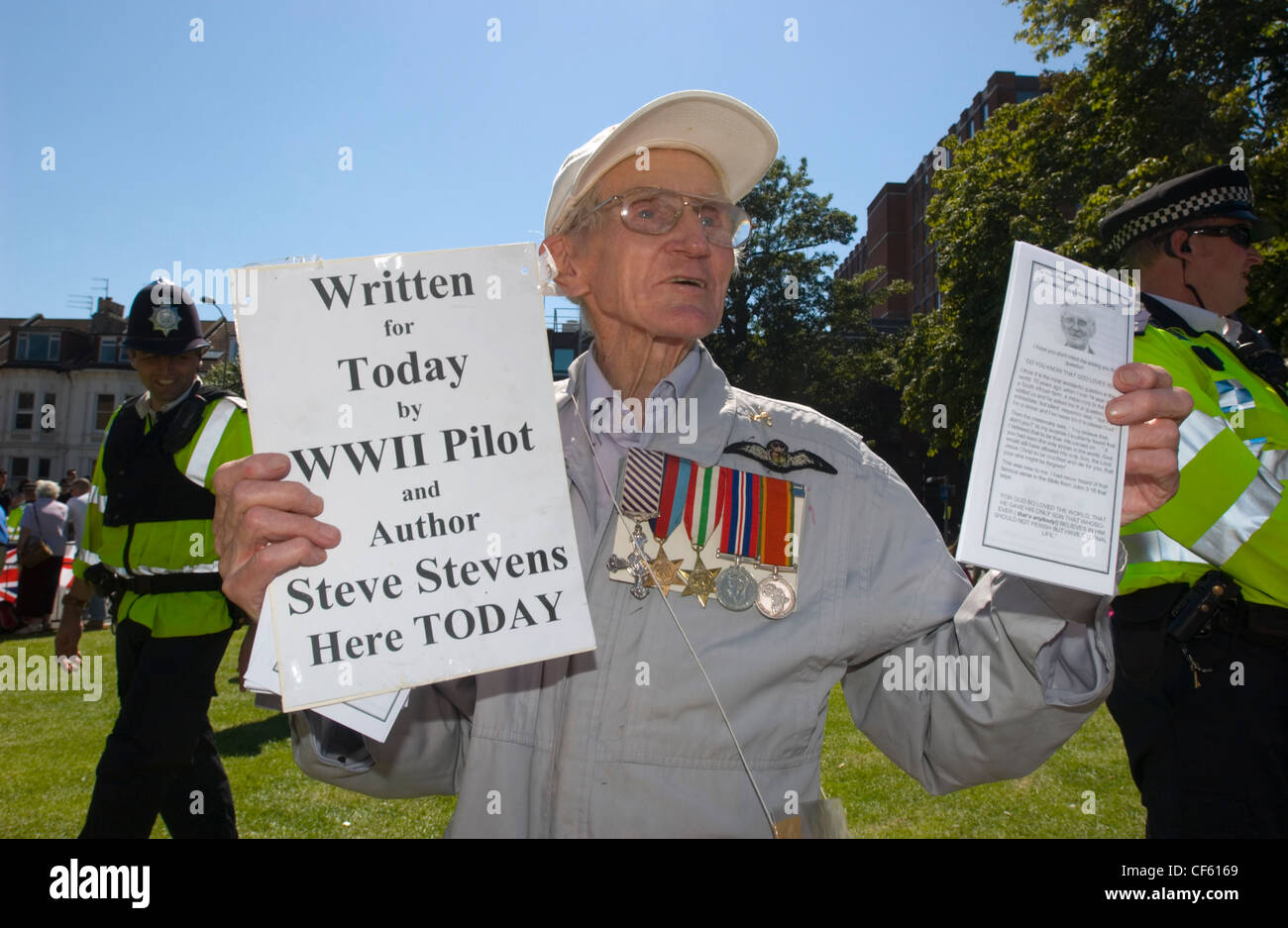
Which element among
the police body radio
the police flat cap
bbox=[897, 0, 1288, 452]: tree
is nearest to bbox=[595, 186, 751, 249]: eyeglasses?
the police body radio

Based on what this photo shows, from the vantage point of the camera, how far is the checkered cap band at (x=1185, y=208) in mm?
3508

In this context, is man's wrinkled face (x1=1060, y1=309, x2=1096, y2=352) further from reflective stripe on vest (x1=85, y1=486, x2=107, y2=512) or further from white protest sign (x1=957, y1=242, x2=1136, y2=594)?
reflective stripe on vest (x1=85, y1=486, x2=107, y2=512)

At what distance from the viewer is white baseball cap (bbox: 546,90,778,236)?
2451 mm

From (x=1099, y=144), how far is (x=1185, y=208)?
15025 millimetres

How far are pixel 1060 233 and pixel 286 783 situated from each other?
18272 mm

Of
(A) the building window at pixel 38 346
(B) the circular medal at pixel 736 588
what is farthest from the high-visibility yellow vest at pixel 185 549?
(A) the building window at pixel 38 346

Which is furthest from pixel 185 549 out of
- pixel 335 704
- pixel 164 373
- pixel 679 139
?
pixel 679 139

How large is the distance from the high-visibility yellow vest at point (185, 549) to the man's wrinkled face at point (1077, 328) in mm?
3480

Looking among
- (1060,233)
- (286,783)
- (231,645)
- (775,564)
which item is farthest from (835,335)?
(775,564)

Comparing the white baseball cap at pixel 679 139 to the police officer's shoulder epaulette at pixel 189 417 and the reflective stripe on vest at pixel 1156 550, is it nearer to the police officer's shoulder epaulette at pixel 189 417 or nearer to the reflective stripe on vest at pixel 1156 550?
the reflective stripe on vest at pixel 1156 550

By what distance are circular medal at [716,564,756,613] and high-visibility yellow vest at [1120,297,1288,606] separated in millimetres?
1342

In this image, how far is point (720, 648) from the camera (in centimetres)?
205

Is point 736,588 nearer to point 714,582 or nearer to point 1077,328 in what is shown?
point 714,582
